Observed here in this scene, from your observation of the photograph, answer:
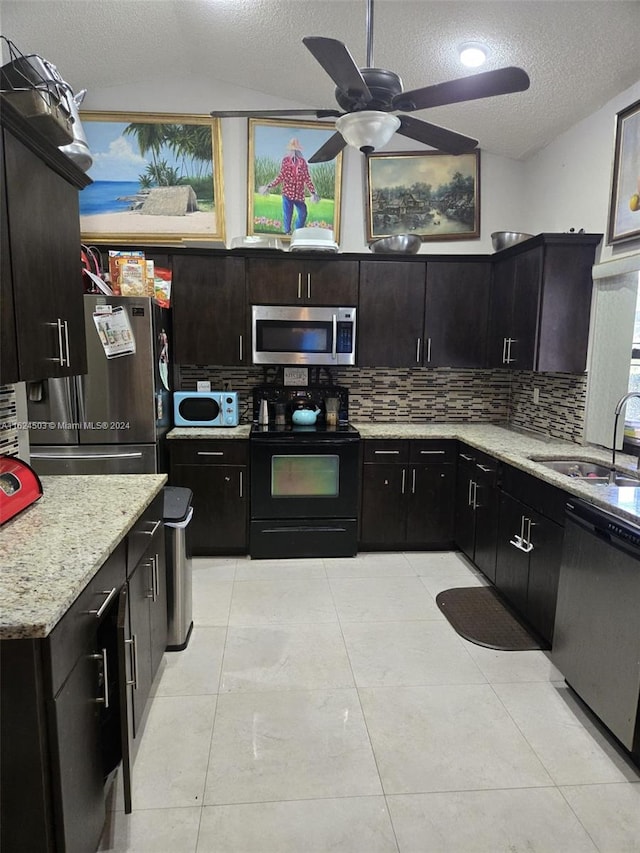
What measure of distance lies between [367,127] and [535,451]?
211 centimetres

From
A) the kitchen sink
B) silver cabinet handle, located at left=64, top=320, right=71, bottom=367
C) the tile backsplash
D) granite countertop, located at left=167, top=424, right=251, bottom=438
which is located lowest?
the kitchen sink

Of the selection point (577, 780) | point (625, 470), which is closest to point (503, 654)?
point (577, 780)

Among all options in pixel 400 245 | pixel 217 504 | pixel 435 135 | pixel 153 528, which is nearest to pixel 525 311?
pixel 400 245

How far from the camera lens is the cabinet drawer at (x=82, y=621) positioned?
1152 millimetres

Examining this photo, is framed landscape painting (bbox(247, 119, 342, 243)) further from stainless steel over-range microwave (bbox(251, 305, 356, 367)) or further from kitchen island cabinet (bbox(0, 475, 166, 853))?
kitchen island cabinet (bbox(0, 475, 166, 853))

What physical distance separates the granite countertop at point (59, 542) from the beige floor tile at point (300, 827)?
3.07 feet

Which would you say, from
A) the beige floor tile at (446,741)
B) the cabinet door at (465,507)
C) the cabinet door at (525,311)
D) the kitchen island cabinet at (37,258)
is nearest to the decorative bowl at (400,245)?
the cabinet door at (525,311)

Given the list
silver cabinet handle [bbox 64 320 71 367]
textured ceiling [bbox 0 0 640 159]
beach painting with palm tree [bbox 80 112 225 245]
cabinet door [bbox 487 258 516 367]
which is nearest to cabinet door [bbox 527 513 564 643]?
cabinet door [bbox 487 258 516 367]

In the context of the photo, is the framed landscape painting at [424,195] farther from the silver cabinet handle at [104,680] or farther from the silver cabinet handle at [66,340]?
the silver cabinet handle at [104,680]

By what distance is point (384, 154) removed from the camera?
155 inches

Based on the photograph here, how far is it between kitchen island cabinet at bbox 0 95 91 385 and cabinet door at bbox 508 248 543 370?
8.31ft

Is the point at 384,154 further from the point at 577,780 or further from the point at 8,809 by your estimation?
the point at 8,809

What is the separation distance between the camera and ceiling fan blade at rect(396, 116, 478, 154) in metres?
1.98

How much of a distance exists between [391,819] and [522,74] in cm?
239
